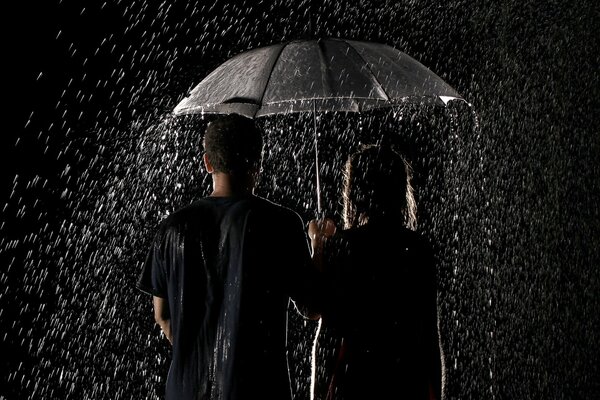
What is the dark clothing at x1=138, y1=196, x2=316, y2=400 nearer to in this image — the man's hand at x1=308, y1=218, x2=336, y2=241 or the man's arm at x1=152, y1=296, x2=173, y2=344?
the man's arm at x1=152, y1=296, x2=173, y2=344

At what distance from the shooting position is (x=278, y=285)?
7.99 ft

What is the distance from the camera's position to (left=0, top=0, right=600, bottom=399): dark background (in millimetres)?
4574

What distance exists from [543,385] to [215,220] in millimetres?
4496

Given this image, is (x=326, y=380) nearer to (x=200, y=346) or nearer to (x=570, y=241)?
(x=200, y=346)

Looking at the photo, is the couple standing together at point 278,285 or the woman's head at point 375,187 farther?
the woman's head at point 375,187

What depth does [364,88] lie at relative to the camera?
323 cm

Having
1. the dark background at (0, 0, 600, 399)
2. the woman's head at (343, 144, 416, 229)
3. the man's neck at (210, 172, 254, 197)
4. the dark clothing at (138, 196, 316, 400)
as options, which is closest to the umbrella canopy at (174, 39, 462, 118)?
the woman's head at (343, 144, 416, 229)

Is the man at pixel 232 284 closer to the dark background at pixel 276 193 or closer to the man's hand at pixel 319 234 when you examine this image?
the man's hand at pixel 319 234

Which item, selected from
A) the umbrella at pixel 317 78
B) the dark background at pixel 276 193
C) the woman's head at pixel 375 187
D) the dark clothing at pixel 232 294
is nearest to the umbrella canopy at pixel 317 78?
the umbrella at pixel 317 78

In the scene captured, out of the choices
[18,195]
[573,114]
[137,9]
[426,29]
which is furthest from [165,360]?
[573,114]

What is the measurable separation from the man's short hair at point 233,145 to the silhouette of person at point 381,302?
→ 39 centimetres

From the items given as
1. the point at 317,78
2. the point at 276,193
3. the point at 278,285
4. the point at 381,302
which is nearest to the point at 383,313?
the point at 381,302

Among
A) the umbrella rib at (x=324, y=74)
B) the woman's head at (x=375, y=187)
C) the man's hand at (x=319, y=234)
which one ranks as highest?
the umbrella rib at (x=324, y=74)

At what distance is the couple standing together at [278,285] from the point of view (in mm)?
2393
